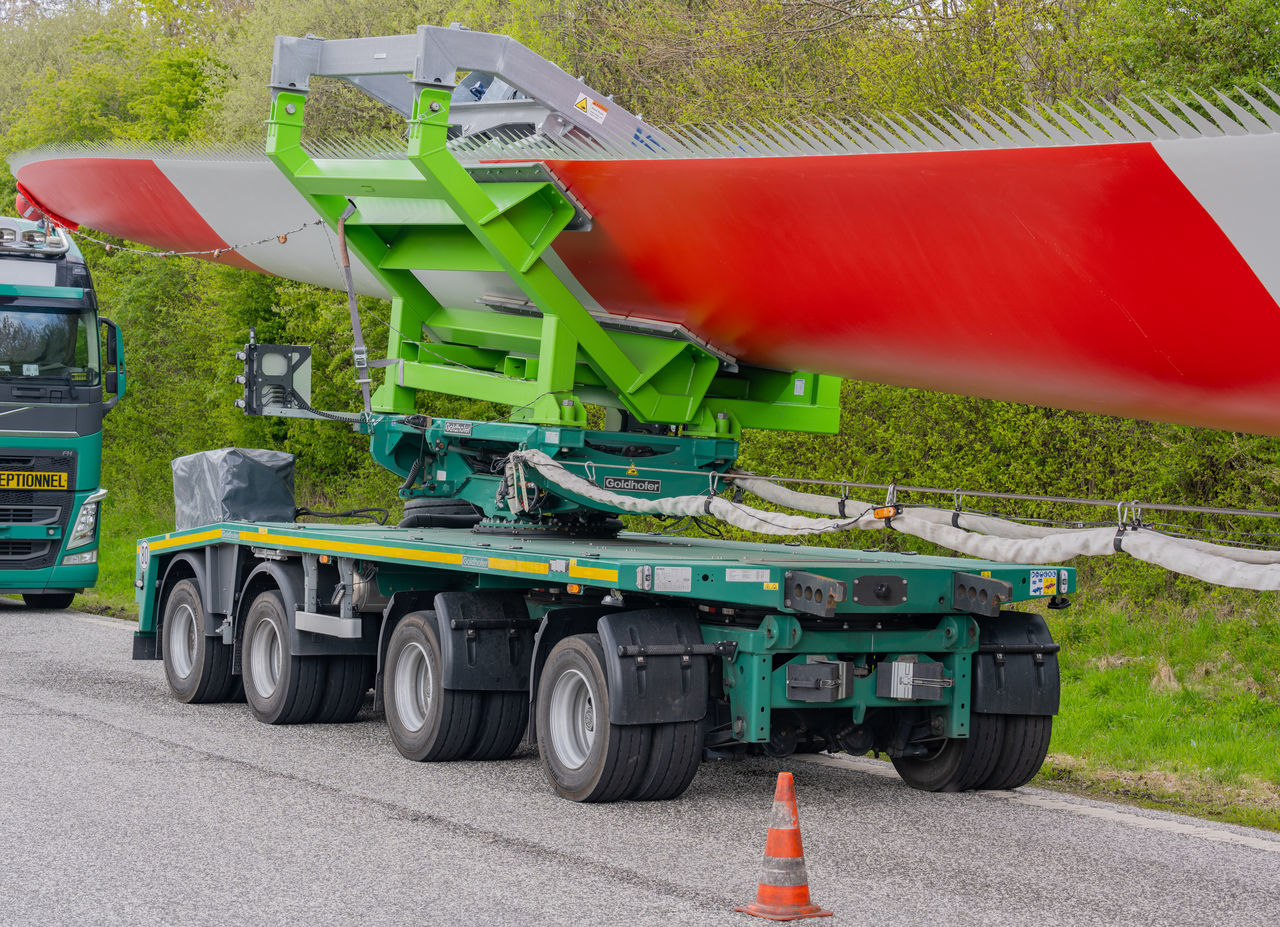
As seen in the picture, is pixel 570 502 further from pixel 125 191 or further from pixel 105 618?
pixel 105 618

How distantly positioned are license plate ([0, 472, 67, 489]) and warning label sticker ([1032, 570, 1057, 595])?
11353mm

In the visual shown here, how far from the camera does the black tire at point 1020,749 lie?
7695mm

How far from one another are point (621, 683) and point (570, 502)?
2.45 meters

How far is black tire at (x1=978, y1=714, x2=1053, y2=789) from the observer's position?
7695 millimetres

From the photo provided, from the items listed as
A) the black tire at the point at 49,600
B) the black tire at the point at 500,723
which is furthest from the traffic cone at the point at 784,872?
the black tire at the point at 49,600

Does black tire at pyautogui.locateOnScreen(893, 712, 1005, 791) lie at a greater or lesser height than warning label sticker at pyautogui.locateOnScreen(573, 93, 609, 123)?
lesser

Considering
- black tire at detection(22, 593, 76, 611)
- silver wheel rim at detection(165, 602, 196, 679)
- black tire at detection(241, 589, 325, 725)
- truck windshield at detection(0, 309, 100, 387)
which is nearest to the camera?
black tire at detection(241, 589, 325, 725)

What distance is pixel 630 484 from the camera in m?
9.07

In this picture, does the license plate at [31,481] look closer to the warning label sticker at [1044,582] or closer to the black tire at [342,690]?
the black tire at [342,690]

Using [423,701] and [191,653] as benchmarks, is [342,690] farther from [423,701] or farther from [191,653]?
[191,653]

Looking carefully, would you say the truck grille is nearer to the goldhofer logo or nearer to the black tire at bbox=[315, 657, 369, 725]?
the black tire at bbox=[315, 657, 369, 725]

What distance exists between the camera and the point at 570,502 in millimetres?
9164

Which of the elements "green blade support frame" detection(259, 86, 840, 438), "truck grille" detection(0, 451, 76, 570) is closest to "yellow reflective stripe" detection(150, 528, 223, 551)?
"green blade support frame" detection(259, 86, 840, 438)

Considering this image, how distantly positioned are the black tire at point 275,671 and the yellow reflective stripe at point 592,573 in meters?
3.13
